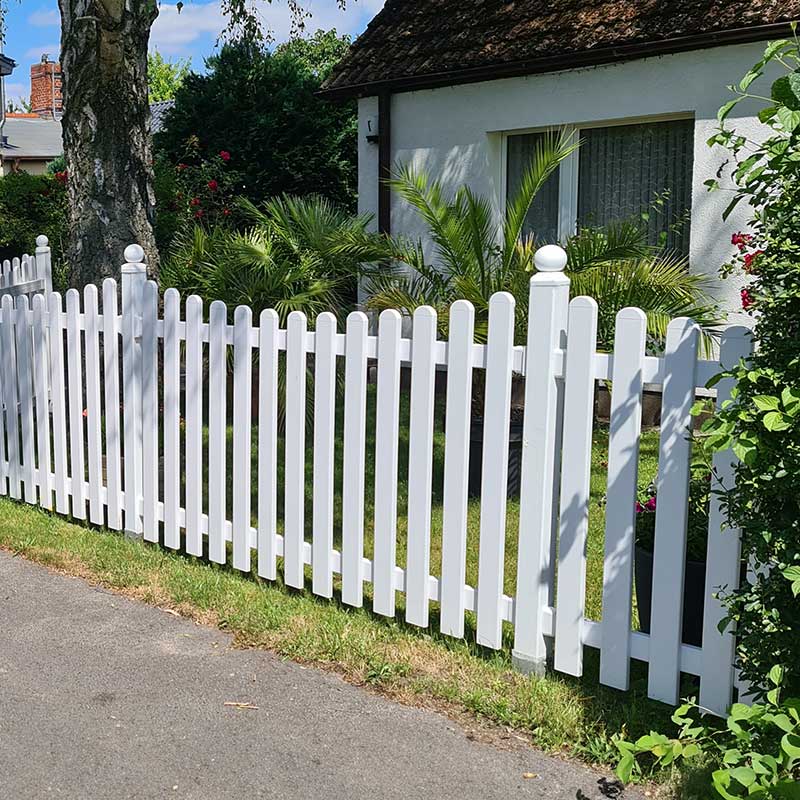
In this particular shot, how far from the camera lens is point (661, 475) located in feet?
11.0

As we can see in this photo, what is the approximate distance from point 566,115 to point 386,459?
5.68 meters

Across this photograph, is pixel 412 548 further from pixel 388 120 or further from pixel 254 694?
pixel 388 120

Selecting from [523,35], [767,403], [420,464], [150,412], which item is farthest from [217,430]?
[523,35]

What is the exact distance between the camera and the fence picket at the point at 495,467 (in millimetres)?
3715

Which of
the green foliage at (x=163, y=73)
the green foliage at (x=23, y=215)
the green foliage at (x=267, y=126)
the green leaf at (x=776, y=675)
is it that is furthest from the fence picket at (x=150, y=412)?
the green foliage at (x=163, y=73)

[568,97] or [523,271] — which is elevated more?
[568,97]

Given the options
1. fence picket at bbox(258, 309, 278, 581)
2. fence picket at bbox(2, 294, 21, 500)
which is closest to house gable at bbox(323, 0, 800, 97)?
fence picket at bbox(258, 309, 278, 581)

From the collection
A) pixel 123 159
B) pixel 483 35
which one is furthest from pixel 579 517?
pixel 483 35

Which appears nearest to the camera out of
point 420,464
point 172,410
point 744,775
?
point 744,775

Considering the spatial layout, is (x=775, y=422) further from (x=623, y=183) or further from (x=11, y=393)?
(x=623, y=183)

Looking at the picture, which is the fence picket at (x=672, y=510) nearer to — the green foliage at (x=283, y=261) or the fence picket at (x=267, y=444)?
the fence picket at (x=267, y=444)

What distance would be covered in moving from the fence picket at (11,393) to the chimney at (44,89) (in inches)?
1704

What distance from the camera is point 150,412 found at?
5.18 metres

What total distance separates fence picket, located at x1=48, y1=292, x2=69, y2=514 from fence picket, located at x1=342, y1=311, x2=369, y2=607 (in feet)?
6.90
